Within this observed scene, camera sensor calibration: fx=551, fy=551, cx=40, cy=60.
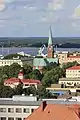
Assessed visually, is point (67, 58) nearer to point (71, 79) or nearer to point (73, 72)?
point (73, 72)

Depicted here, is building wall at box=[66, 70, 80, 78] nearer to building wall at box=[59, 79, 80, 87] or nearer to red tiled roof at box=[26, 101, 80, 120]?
building wall at box=[59, 79, 80, 87]

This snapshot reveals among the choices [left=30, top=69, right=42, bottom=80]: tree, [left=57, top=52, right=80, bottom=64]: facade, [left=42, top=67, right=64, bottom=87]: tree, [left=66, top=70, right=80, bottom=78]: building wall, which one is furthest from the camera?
[left=57, top=52, right=80, bottom=64]: facade

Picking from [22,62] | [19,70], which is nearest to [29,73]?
[19,70]

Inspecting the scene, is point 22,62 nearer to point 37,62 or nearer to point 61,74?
point 37,62

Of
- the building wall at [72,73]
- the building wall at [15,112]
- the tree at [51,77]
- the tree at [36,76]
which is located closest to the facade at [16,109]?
the building wall at [15,112]

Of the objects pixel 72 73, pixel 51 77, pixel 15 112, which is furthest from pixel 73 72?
pixel 15 112

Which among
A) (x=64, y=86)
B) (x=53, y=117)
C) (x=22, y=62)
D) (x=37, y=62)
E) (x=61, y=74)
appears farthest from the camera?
(x=22, y=62)

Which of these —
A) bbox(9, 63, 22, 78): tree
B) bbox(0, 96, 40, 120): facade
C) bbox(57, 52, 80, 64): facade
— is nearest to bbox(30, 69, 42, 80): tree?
bbox(9, 63, 22, 78): tree
